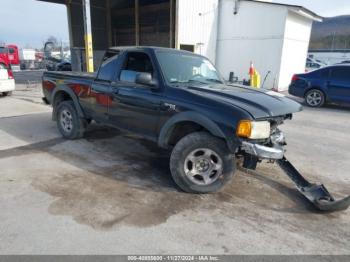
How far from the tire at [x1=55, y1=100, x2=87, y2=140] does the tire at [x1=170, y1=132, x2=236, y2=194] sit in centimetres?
280

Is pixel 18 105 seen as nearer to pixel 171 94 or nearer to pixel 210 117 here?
pixel 171 94

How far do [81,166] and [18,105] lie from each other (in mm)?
6542

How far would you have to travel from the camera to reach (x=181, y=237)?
112 inches

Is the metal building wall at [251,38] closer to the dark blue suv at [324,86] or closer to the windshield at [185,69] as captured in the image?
the dark blue suv at [324,86]

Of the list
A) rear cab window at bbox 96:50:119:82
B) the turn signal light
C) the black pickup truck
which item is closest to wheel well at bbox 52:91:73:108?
the black pickup truck

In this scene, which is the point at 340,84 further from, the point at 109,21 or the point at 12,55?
the point at 12,55

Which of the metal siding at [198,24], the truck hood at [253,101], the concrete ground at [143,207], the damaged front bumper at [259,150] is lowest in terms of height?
the concrete ground at [143,207]

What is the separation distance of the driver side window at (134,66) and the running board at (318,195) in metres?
2.40

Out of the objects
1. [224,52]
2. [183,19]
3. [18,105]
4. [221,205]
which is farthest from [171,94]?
[224,52]

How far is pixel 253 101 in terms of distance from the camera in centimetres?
358

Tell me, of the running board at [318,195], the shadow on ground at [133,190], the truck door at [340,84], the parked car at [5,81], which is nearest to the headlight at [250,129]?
the running board at [318,195]

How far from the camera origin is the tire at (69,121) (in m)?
5.80

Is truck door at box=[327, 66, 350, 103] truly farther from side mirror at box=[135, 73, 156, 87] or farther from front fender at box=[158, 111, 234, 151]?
side mirror at box=[135, 73, 156, 87]

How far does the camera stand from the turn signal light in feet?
10.7
